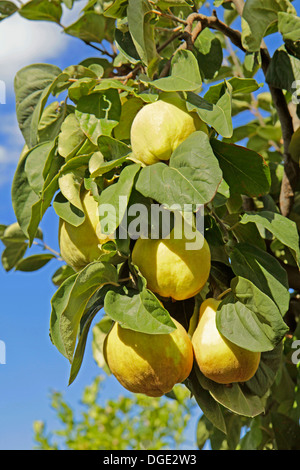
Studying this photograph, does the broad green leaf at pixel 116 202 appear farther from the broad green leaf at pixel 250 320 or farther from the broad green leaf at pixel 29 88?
the broad green leaf at pixel 29 88

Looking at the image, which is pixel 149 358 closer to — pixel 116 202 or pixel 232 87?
pixel 116 202

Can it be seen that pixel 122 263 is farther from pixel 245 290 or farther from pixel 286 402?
pixel 286 402

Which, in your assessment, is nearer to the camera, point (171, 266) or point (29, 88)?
point (171, 266)

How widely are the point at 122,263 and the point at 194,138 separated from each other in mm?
203

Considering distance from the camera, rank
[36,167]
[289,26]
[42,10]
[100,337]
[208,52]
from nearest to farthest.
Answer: [36,167]
[289,26]
[208,52]
[42,10]
[100,337]

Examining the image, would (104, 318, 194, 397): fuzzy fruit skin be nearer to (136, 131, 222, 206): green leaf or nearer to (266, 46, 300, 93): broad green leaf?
(136, 131, 222, 206): green leaf

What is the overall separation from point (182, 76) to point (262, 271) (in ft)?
1.01

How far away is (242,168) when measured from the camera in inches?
33.6

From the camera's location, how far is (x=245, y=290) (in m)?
0.79

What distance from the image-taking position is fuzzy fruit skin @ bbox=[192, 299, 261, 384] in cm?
75

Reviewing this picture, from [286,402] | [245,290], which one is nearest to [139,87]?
[245,290]

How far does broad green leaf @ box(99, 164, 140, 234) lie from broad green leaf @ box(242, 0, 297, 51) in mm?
522

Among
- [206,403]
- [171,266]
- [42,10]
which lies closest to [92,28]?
[42,10]

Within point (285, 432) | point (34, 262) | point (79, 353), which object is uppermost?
point (79, 353)
